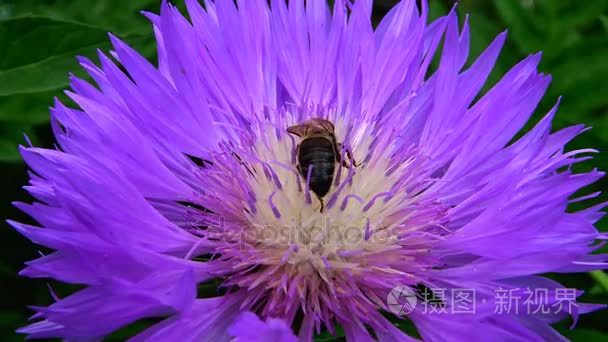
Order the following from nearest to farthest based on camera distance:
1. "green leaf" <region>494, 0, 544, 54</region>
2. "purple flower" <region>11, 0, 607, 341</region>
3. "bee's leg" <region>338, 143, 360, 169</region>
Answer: "purple flower" <region>11, 0, 607, 341</region>, "bee's leg" <region>338, 143, 360, 169</region>, "green leaf" <region>494, 0, 544, 54</region>

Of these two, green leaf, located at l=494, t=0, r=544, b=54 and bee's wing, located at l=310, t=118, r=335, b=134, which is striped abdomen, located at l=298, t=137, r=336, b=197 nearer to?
bee's wing, located at l=310, t=118, r=335, b=134

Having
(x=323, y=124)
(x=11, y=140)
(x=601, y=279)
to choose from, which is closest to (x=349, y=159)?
(x=323, y=124)

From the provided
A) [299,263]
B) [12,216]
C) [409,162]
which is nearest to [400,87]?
[409,162]

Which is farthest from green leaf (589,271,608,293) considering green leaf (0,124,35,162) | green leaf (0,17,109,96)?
green leaf (0,124,35,162)

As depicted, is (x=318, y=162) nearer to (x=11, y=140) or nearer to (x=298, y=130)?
(x=298, y=130)

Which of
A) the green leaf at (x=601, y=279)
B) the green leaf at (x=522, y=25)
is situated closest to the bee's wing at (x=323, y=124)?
the green leaf at (x=601, y=279)

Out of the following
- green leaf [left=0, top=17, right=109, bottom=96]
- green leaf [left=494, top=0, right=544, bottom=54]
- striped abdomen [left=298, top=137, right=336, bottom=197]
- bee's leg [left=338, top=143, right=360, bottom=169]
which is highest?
green leaf [left=494, top=0, right=544, bottom=54]

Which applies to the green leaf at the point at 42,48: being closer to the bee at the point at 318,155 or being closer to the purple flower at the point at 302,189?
the purple flower at the point at 302,189
